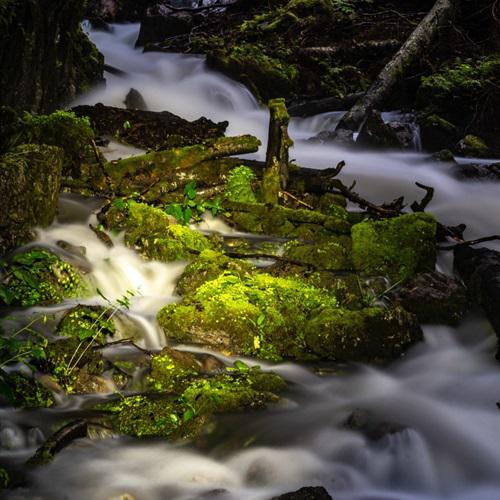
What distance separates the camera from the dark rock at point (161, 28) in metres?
17.3

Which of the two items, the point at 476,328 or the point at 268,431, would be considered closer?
the point at 268,431

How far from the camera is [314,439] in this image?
3623 mm

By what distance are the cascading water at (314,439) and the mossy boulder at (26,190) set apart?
20 cm

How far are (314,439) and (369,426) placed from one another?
0.42 m

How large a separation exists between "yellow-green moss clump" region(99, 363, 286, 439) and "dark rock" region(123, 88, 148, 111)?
28.0 ft

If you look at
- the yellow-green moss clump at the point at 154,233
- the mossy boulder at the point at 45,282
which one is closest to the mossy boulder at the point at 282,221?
the yellow-green moss clump at the point at 154,233

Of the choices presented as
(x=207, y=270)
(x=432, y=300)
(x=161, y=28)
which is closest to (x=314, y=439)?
(x=207, y=270)

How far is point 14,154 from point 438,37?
1294 cm

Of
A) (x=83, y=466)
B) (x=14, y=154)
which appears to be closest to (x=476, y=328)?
(x=83, y=466)

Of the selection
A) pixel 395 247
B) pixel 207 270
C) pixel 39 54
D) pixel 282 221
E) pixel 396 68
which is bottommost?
pixel 207 270

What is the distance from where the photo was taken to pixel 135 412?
3412 millimetres

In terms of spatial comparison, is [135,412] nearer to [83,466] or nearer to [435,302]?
[83,466]

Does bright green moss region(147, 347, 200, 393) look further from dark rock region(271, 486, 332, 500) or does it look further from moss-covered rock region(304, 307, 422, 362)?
dark rock region(271, 486, 332, 500)

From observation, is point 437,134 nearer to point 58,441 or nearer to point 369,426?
point 369,426
